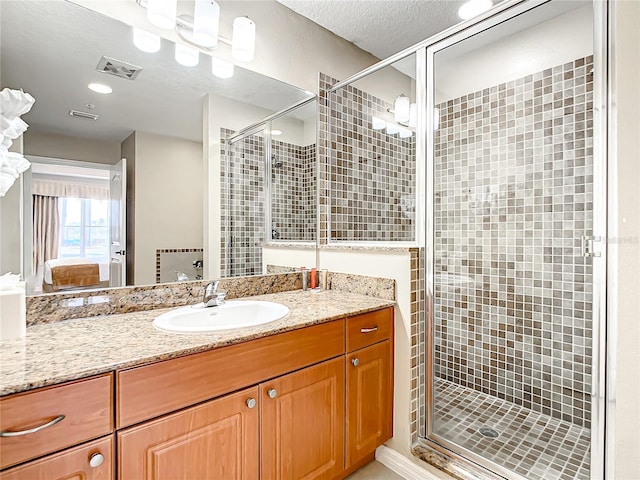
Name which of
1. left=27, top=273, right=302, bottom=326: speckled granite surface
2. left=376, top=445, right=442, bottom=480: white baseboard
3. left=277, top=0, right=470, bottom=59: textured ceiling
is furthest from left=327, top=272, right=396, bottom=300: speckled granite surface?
left=277, top=0, right=470, bottom=59: textured ceiling

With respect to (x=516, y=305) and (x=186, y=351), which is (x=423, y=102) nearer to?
(x=516, y=305)

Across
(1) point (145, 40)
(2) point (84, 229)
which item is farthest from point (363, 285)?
(1) point (145, 40)

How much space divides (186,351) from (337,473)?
939 mm

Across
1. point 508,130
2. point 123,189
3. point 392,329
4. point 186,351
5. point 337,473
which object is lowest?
point 337,473

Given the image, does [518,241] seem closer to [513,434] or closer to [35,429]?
[513,434]

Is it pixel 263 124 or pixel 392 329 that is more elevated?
pixel 263 124

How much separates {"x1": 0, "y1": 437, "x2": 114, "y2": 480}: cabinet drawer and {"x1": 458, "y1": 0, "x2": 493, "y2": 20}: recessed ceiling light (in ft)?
8.06

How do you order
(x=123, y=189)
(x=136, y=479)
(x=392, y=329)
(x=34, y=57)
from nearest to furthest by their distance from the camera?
(x=136, y=479) < (x=34, y=57) < (x=123, y=189) < (x=392, y=329)

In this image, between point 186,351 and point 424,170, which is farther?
point 424,170

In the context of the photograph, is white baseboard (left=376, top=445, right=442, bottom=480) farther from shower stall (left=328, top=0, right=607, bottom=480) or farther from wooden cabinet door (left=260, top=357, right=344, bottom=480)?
wooden cabinet door (left=260, top=357, right=344, bottom=480)

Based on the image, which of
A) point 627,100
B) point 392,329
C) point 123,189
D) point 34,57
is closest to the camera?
point 627,100

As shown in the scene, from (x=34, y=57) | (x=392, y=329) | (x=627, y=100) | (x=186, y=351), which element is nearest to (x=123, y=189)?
(x=34, y=57)

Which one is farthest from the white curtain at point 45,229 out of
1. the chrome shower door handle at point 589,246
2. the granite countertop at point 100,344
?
the chrome shower door handle at point 589,246

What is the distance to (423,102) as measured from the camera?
176cm
